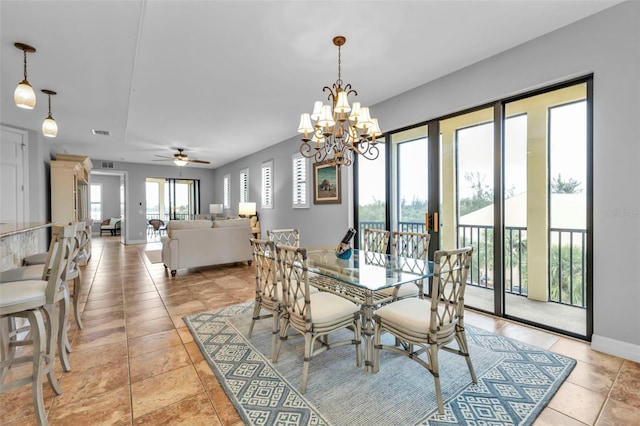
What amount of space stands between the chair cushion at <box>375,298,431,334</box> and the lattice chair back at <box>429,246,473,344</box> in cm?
7

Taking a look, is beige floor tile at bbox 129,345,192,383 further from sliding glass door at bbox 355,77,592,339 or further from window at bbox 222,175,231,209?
window at bbox 222,175,231,209

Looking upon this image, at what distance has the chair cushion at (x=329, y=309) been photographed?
6.33 feet

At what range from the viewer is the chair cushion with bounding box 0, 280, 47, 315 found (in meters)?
1.45

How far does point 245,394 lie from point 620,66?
3.61 m

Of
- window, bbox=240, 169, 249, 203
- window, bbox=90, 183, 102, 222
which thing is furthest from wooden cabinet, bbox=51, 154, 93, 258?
window, bbox=90, 183, 102, 222

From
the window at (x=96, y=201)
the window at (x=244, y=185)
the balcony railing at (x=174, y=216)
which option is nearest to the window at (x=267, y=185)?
the window at (x=244, y=185)

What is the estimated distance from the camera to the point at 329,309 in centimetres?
199

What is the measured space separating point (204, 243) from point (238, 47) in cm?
347

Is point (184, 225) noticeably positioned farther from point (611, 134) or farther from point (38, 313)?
point (611, 134)

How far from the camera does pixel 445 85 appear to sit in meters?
3.35

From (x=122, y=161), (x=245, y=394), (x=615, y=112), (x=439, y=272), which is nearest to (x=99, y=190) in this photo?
(x=122, y=161)

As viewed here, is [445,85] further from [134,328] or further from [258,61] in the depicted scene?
[134,328]

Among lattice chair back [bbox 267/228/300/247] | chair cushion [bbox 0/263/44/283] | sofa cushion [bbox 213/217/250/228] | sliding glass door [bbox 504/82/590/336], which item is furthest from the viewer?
sofa cushion [bbox 213/217/250/228]

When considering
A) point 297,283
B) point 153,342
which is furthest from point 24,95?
point 297,283
